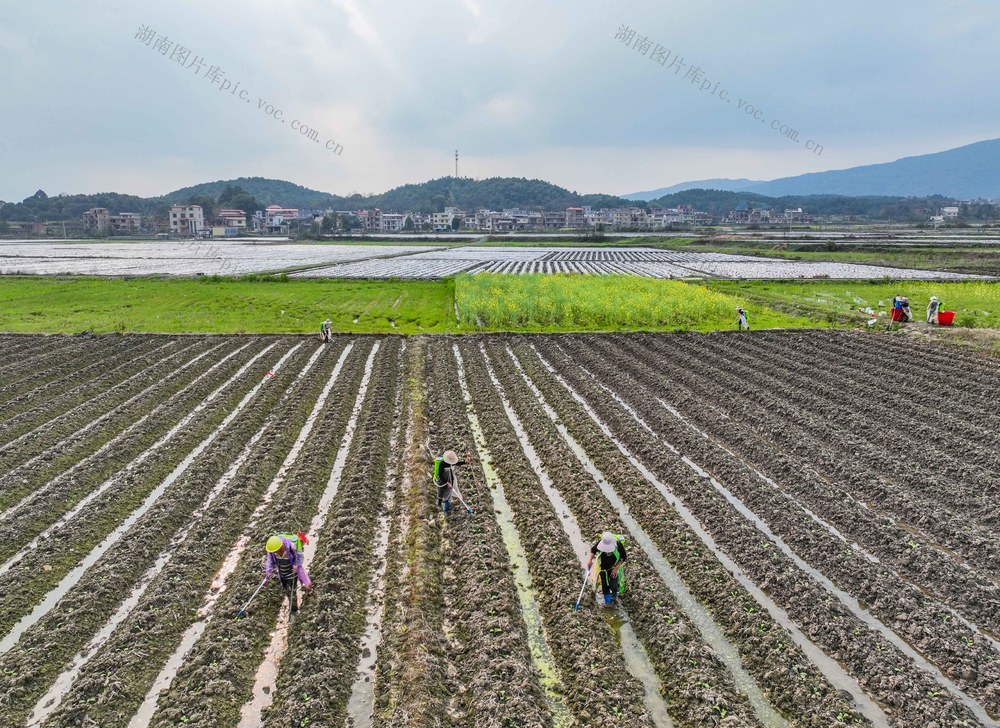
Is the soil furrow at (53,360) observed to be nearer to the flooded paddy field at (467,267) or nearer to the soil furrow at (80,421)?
the soil furrow at (80,421)

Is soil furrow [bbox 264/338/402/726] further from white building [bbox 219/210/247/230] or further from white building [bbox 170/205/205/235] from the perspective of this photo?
white building [bbox 219/210/247/230]

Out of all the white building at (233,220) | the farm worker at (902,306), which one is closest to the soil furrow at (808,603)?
the farm worker at (902,306)

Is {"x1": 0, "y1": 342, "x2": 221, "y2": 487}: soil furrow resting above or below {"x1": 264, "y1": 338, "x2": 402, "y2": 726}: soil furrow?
above

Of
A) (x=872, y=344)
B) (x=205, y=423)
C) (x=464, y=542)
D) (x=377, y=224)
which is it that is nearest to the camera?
(x=464, y=542)

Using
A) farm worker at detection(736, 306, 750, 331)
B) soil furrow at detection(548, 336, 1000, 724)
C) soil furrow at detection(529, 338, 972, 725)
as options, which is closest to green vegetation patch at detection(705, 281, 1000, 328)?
farm worker at detection(736, 306, 750, 331)

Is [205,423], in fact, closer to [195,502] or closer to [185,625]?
[195,502]

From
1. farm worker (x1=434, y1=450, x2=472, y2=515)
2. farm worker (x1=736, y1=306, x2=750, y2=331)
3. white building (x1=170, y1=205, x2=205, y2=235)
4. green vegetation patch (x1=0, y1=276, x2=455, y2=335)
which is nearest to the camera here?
farm worker (x1=434, y1=450, x2=472, y2=515)

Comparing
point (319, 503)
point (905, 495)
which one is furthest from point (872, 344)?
point (319, 503)
